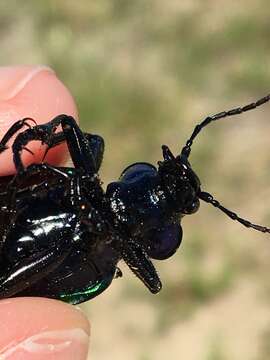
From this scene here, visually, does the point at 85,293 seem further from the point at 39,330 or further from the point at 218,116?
the point at 218,116

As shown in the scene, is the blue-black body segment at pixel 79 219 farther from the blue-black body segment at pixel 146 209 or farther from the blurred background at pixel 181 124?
the blurred background at pixel 181 124

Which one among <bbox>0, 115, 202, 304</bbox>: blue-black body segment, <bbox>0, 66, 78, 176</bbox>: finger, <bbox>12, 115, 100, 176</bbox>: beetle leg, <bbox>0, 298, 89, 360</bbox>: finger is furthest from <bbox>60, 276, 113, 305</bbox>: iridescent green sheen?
<bbox>0, 66, 78, 176</bbox>: finger

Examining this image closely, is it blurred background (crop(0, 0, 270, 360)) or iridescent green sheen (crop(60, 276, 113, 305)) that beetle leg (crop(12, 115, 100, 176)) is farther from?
blurred background (crop(0, 0, 270, 360))

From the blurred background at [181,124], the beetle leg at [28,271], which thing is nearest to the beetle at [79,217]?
Result: the beetle leg at [28,271]

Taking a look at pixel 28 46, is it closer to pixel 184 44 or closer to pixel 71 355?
pixel 184 44

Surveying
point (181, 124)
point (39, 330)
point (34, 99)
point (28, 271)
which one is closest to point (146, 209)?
point (28, 271)

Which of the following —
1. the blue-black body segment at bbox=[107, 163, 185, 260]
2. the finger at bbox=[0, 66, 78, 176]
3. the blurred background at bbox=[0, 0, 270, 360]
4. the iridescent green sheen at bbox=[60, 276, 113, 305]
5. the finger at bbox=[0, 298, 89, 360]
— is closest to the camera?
the finger at bbox=[0, 298, 89, 360]

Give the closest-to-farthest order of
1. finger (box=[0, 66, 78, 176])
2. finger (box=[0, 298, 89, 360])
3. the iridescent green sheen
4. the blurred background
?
finger (box=[0, 298, 89, 360]) < the iridescent green sheen < finger (box=[0, 66, 78, 176]) < the blurred background
